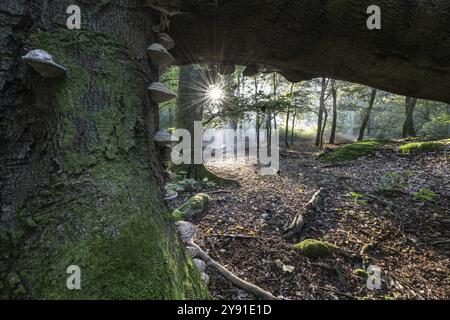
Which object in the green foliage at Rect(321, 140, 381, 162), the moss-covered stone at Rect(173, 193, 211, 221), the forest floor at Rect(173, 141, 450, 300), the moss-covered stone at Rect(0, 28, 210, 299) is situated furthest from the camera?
the green foliage at Rect(321, 140, 381, 162)

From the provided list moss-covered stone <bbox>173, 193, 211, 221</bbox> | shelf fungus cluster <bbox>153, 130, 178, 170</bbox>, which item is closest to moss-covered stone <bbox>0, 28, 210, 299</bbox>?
shelf fungus cluster <bbox>153, 130, 178, 170</bbox>

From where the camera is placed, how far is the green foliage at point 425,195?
15.1 ft

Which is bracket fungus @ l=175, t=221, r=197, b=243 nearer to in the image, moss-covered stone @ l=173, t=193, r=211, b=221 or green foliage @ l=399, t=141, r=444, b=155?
moss-covered stone @ l=173, t=193, r=211, b=221

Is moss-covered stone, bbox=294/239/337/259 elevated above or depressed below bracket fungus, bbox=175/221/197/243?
below

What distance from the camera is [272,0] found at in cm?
214

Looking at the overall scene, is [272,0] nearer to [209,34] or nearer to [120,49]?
[209,34]

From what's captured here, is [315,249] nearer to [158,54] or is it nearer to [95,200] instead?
[95,200]

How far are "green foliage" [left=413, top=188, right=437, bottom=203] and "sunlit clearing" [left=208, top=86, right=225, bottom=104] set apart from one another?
538cm

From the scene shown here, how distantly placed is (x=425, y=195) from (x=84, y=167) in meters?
5.62

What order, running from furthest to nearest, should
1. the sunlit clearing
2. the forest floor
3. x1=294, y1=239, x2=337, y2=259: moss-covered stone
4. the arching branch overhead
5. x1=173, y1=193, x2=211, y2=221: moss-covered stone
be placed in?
the sunlit clearing < x1=173, y1=193, x2=211, y2=221: moss-covered stone < x1=294, y1=239, x2=337, y2=259: moss-covered stone < the forest floor < the arching branch overhead

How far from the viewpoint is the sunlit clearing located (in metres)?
7.54

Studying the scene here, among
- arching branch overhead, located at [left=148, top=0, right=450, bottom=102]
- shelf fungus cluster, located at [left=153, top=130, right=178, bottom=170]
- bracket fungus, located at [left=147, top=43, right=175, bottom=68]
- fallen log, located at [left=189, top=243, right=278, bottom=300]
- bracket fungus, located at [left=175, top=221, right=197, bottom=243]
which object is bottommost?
fallen log, located at [left=189, top=243, right=278, bottom=300]

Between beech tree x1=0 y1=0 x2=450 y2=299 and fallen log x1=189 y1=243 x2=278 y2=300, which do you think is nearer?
beech tree x1=0 y1=0 x2=450 y2=299
